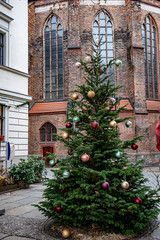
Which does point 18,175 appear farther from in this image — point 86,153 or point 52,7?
point 52,7

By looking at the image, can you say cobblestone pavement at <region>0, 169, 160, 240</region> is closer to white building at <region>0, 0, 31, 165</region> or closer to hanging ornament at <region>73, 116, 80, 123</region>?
hanging ornament at <region>73, 116, 80, 123</region>

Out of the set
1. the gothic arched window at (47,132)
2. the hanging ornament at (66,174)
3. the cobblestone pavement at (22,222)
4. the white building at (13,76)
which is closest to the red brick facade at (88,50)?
the gothic arched window at (47,132)

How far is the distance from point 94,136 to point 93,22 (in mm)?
18409

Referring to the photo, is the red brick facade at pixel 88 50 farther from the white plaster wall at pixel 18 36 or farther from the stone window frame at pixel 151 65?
the white plaster wall at pixel 18 36

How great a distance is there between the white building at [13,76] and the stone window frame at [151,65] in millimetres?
13233

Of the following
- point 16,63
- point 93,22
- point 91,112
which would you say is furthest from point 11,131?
point 93,22

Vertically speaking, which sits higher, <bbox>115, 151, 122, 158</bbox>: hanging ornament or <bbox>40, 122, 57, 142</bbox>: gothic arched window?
<bbox>40, 122, 57, 142</bbox>: gothic arched window

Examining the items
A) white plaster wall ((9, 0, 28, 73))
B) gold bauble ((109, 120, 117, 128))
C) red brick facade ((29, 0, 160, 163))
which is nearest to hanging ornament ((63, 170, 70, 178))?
gold bauble ((109, 120, 117, 128))

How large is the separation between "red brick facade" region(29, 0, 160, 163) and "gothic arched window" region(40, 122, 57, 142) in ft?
1.26

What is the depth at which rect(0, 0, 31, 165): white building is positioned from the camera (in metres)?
9.83

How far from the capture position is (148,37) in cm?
2122

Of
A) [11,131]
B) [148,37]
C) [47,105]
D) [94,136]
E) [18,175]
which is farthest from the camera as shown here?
[148,37]

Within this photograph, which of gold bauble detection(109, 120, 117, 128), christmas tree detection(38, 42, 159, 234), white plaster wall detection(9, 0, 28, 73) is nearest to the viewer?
christmas tree detection(38, 42, 159, 234)

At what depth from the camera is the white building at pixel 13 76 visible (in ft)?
32.2
